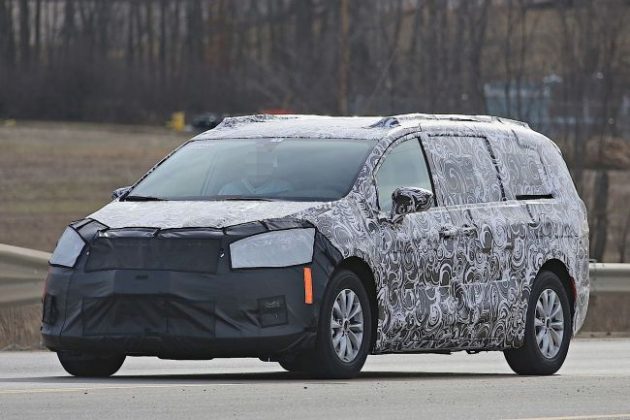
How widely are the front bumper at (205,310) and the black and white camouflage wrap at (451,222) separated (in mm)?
361

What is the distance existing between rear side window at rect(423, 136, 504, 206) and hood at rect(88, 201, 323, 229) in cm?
148

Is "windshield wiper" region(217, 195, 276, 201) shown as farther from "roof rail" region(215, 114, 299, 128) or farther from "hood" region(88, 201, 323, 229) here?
"roof rail" region(215, 114, 299, 128)

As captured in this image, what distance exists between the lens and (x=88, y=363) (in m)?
11.5

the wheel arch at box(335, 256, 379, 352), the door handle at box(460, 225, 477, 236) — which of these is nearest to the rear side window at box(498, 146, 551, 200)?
the door handle at box(460, 225, 477, 236)

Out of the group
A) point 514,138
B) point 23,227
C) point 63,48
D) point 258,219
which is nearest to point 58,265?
point 258,219

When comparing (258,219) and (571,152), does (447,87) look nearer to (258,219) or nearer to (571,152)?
(571,152)

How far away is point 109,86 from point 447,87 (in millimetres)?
53907

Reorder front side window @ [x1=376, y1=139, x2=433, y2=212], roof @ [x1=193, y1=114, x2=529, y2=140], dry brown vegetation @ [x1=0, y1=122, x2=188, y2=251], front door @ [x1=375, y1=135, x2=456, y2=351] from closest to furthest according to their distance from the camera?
front door @ [x1=375, y1=135, x2=456, y2=351] < front side window @ [x1=376, y1=139, x2=433, y2=212] < roof @ [x1=193, y1=114, x2=529, y2=140] < dry brown vegetation @ [x1=0, y1=122, x2=188, y2=251]

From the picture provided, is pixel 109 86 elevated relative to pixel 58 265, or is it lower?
lower

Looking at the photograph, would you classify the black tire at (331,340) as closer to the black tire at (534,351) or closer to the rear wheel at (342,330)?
the rear wheel at (342,330)

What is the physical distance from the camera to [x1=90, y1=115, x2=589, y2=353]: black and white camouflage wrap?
11.2 metres

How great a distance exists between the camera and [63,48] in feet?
342

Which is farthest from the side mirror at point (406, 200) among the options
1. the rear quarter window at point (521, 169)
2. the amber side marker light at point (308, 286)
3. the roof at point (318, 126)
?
the rear quarter window at point (521, 169)

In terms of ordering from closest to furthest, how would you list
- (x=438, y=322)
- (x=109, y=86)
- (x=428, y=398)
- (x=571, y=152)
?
1. (x=428, y=398)
2. (x=438, y=322)
3. (x=571, y=152)
4. (x=109, y=86)
